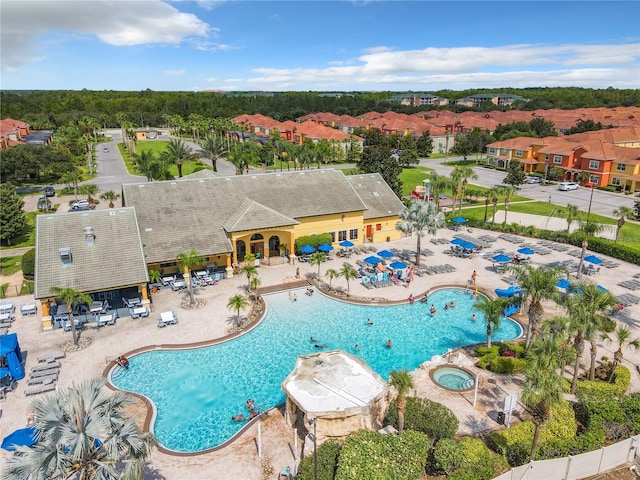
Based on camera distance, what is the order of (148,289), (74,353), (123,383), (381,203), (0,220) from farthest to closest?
(381,203), (0,220), (148,289), (74,353), (123,383)

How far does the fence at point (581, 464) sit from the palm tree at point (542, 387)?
87 cm

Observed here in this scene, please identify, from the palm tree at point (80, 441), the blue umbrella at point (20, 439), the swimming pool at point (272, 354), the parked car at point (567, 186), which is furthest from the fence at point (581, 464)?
the parked car at point (567, 186)

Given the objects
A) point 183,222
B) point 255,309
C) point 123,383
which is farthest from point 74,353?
point 183,222

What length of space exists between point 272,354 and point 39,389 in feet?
43.6

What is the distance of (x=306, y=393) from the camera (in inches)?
878

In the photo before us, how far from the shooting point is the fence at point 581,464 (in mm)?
18531

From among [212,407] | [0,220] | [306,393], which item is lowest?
[212,407]

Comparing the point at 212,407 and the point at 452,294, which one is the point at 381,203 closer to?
the point at 452,294

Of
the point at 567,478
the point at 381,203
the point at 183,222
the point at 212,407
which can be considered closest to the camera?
the point at 567,478

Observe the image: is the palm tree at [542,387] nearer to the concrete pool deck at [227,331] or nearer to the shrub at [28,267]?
the concrete pool deck at [227,331]

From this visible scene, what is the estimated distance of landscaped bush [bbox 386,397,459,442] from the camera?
68.5 feet

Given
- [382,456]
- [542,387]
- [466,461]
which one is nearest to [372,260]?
[466,461]

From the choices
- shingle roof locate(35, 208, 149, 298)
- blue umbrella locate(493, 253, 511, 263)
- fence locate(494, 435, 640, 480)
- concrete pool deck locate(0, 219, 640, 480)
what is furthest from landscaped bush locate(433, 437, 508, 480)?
blue umbrella locate(493, 253, 511, 263)

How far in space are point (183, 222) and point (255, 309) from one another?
11.9 m
